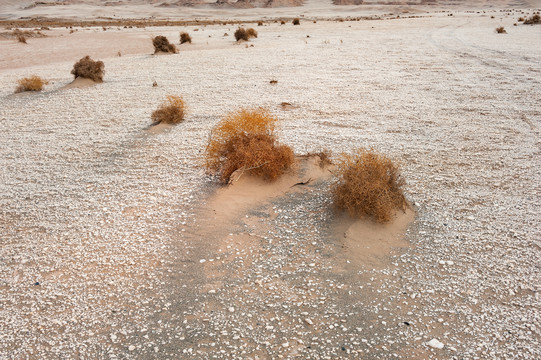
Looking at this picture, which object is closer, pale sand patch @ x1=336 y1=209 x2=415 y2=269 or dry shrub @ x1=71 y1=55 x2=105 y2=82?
pale sand patch @ x1=336 y1=209 x2=415 y2=269

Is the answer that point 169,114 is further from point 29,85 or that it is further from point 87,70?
point 29,85

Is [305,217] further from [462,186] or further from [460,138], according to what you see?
[460,138]

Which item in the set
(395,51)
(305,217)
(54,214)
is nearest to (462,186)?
(305,217)

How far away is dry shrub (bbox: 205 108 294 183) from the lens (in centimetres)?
629

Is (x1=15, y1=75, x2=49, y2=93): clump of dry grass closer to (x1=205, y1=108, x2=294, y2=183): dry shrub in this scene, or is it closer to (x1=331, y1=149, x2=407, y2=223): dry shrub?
(x1=205, y1=108, x2=294, y2=183): dry shrub

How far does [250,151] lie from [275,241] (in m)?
1.76

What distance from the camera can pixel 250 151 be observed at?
6316 mm

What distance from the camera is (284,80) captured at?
14.2m

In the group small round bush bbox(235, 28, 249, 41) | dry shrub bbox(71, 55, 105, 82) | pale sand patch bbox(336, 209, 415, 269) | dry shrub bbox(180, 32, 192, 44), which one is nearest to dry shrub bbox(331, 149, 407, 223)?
pale sand patch bbox(336, 209, 415, 269)

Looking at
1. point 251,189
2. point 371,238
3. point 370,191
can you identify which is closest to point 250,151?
point 251,189

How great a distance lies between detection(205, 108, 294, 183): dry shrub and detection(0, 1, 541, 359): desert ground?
22 cm

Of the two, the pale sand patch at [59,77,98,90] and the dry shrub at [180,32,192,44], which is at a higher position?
the dry shrub at [180,32,192,44]

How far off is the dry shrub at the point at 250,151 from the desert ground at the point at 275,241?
0.22 meters

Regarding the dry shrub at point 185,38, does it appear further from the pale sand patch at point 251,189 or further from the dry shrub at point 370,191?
the dry shrub at point 370,191
